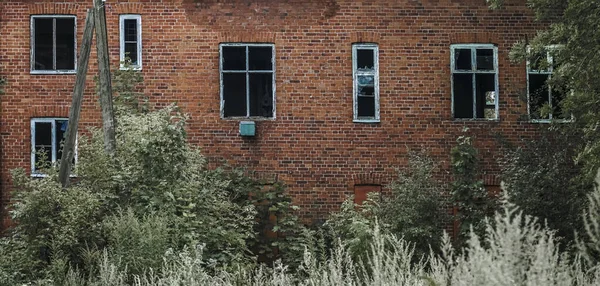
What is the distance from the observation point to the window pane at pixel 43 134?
23.0 meters

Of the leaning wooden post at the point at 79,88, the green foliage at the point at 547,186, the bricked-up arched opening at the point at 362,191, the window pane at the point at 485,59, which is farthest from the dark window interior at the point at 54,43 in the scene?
the green foliage at the point at 547,186

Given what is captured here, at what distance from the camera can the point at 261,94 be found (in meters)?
23.2

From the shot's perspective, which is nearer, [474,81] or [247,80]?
[247,80]

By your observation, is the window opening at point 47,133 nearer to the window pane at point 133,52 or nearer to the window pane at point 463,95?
the window pane at point 133,52

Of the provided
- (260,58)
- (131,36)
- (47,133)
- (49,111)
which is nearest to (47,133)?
(47,133)

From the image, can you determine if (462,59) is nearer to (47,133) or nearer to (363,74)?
(363,74)

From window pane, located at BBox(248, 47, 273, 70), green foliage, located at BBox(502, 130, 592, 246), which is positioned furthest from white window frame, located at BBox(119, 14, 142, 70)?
green foliage, located at BBox(502, 130, 592, 246)

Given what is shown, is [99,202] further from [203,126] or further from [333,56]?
[333,56]

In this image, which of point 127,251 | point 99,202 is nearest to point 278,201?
point 99,202

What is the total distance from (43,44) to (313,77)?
5950 millimetres

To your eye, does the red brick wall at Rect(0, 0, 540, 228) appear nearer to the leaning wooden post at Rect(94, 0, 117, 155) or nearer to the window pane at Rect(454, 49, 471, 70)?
the window pane at Rect(454, 49, 471, 70)

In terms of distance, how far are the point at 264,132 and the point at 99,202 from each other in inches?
254

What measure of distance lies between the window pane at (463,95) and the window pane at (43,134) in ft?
29.0

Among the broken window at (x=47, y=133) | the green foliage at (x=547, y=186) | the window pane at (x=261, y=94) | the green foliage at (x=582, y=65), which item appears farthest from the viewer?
the window pane at (x=261, y=94)
